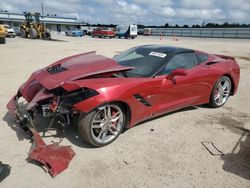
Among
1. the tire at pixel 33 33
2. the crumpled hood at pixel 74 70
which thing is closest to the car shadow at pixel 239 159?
the crumpled hood at pixel 74 70

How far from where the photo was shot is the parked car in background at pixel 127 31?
4027cm

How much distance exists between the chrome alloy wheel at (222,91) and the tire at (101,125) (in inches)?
99.3

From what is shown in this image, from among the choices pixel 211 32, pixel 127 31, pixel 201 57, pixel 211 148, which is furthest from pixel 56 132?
pixel 211 32

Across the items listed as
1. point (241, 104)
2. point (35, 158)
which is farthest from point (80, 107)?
point (241, 104)

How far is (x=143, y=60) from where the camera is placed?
4.72 meters

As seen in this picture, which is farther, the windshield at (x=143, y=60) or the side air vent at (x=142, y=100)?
the windshield at (x=143, y=60)

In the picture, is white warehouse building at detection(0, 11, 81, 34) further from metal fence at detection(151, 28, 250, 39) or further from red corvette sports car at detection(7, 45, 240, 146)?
red corvette sports car at detection(7, 45, 240, 146)

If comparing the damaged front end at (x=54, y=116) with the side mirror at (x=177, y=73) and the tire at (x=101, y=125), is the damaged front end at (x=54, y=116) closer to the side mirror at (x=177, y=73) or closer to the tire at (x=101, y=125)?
the tire at (x=101, y=125)

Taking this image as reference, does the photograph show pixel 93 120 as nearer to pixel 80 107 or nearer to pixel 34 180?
pixel 80 107

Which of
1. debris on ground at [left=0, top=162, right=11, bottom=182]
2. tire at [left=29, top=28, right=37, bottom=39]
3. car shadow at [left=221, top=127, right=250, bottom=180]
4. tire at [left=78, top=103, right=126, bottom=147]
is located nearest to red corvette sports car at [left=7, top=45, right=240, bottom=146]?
tire at [left=78, top=103, right=126, bottom=147]

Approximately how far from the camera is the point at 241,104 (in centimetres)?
595

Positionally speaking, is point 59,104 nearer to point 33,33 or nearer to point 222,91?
point 222,91

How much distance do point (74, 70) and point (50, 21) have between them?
69.7 metres

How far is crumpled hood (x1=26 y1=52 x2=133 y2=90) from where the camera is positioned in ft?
12.6
